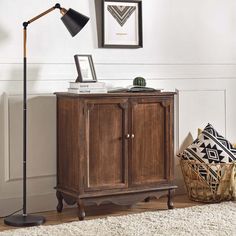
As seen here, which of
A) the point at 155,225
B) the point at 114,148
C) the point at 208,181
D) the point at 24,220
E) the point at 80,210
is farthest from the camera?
the point at 208,181

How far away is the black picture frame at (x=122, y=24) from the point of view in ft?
15.2

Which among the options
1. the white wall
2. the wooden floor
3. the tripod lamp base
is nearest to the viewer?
the tripod lamp base

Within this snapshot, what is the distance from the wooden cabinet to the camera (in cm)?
414

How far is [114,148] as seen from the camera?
4250 mm

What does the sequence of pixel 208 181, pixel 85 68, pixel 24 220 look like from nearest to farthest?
pixel 24 220 → pixel 85 68 → pixel 208 181

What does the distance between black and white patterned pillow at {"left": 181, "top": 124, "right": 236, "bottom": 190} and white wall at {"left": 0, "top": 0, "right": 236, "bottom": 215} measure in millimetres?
272

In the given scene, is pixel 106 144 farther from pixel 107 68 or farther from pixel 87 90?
pixel 107 68

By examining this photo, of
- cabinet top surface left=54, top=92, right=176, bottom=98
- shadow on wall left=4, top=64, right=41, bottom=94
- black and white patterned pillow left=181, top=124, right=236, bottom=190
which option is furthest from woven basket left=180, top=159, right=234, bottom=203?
shadow on wall left=4, top=64, right=41, bottom=94

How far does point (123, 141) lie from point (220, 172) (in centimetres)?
83

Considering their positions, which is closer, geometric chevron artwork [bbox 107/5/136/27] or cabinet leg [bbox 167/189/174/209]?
cabinet leg [bbox 167/189/174/209]

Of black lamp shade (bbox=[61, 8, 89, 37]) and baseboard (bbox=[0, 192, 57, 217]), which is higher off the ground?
black lamp shade (bbox=[61, 8, 89, 37])

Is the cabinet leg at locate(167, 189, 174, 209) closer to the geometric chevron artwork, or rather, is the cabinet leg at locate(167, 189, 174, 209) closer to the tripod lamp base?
the tripod lamp base

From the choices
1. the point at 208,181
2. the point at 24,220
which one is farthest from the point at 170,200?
the point at 24,220

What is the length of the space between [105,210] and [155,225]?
622mm
